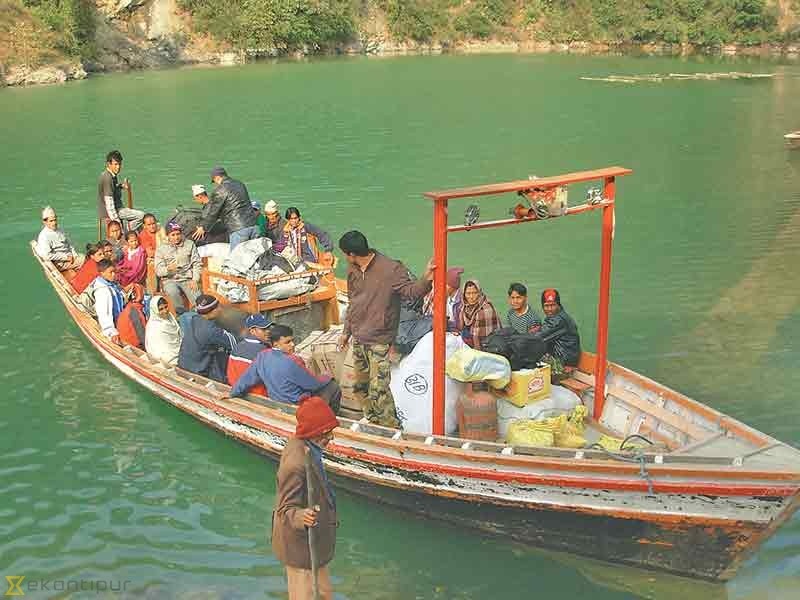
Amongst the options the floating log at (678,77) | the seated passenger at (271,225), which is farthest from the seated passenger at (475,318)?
the floating log at (678,77)

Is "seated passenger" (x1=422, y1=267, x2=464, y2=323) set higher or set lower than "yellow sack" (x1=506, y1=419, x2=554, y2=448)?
higher

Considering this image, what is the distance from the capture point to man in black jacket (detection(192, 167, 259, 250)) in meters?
10.7

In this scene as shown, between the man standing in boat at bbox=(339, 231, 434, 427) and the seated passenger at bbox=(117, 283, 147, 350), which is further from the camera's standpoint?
the seated passenger at bbox=(117, 283, 147, 350)

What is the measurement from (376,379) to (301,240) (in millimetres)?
4063

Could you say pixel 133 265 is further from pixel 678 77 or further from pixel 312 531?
pixel 678 77

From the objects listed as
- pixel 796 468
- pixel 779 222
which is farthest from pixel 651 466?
pixel 779 222

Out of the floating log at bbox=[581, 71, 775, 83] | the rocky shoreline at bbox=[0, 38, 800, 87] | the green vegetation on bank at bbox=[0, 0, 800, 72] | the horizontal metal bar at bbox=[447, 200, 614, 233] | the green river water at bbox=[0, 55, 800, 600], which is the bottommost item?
the green river water at bbox=[0, 55, 800, 600]

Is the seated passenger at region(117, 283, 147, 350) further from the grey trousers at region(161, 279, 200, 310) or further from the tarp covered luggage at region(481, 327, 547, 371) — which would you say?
the tarp covered luggage at region(481, 327, 547, 371)

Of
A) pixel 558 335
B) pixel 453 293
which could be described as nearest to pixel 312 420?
pixel 558 335

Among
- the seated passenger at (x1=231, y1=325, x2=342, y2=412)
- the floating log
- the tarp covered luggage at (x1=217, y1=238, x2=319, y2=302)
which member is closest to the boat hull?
the seated passenger at (x1=231, y1=325, x2=342, y2=412)

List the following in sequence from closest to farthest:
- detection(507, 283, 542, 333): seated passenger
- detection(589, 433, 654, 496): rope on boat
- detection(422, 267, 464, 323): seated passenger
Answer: detection(589, 433, 654, 496): rope on boat
detection(507, 283, 542, 333): seated passenger
detection(422, 267, 464, 323): seated passenger

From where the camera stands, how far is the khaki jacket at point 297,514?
172 inches

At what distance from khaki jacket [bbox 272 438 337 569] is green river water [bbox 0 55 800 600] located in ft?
6.48

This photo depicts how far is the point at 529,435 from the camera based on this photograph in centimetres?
677
